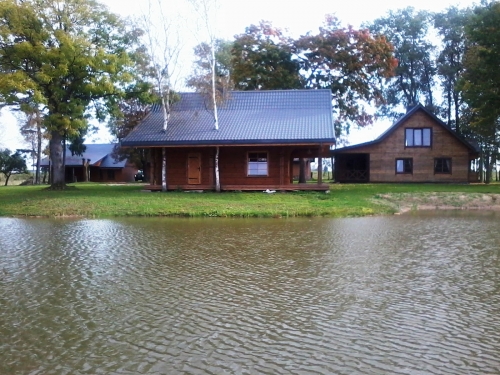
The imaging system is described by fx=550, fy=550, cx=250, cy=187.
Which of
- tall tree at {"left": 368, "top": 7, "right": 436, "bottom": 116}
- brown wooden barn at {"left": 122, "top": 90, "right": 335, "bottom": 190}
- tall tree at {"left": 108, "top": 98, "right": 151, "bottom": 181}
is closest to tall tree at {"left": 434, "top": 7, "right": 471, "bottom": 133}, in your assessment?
tall tree at {"left": 368, "top": 7, "right": 436, "bottom": 116}

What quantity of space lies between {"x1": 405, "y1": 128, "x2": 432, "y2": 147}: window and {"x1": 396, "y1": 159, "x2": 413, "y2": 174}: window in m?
1.18

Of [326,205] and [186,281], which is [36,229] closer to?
[186,281]

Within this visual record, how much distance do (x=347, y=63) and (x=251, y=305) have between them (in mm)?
34202

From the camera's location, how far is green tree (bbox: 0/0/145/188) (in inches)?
1019

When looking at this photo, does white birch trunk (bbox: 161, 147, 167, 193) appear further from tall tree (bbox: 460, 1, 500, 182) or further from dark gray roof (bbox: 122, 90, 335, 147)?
tall tree (bbox: 460, 1, 500, 182)

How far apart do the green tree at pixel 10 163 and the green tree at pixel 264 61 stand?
26.6 m

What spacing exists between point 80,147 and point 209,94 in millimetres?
32422

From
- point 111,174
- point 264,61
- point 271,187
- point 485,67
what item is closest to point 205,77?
point 271,187

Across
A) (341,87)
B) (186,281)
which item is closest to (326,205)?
(186,281)

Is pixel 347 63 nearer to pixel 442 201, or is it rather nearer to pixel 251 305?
pixel 442 201

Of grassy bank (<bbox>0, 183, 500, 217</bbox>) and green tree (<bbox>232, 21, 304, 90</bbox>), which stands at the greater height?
green tree (<bbox>232, 21, 304, 90</bbox>)

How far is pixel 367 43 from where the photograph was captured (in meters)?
38.5

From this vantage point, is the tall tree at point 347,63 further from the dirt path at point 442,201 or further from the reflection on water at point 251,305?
the reflection on water at point 251,305

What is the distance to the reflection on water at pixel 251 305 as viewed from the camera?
5.18m
